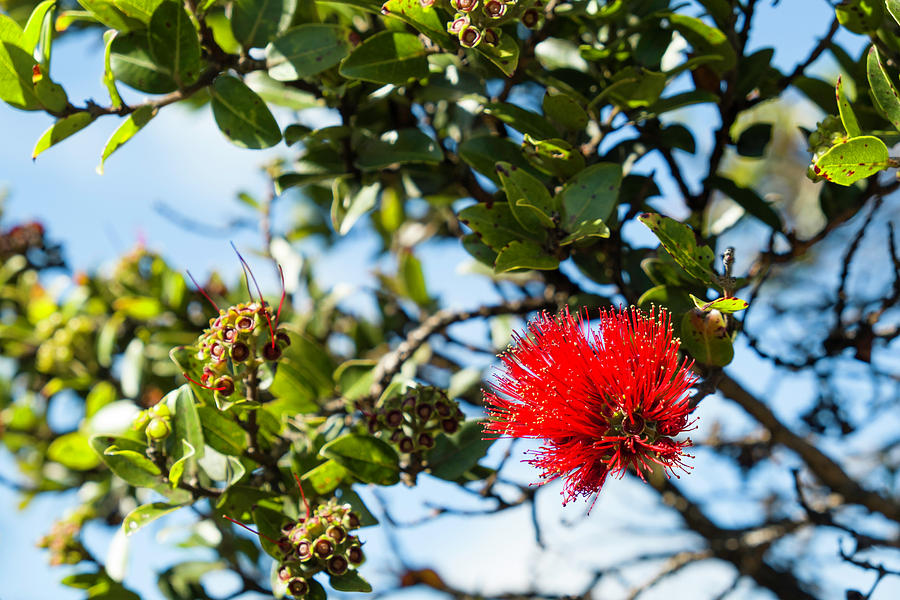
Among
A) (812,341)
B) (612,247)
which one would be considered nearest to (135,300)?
(612,247)

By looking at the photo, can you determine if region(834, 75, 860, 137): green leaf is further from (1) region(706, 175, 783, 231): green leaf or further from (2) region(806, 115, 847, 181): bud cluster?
(1) region(706, 175, 783, 231): green leaf

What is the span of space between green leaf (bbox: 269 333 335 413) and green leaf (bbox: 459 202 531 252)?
539mm

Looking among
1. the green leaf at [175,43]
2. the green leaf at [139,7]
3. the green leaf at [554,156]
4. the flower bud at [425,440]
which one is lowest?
the flower bud at [425,440]

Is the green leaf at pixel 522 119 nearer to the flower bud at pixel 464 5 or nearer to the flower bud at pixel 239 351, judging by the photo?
the flower bud at pixel 464 5

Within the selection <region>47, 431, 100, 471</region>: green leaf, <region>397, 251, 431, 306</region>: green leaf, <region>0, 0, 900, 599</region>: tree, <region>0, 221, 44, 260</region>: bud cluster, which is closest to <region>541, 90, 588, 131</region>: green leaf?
<region>0, 0, 900, 599</region>: tree

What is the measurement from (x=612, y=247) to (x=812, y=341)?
99cm

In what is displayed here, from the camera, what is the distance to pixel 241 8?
142cm

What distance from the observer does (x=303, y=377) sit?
169 centimetres

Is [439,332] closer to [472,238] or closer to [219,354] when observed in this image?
[472,238]

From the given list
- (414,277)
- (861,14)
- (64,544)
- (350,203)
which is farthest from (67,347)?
(861,14)

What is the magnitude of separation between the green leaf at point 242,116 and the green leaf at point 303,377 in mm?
467

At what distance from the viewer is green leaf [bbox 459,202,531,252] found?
1346 mm

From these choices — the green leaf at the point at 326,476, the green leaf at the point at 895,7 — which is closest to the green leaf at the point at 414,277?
the green leaf at the point at 326,476

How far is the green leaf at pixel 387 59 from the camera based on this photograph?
1312 millimetres
